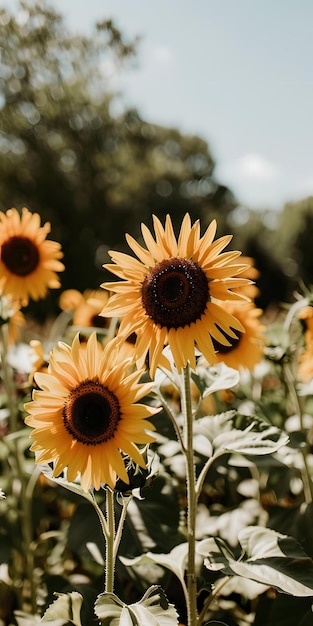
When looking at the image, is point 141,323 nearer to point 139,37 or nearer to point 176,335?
point 176,335

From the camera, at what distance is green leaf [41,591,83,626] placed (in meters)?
1.24

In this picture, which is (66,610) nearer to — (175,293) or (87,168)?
(175,293)

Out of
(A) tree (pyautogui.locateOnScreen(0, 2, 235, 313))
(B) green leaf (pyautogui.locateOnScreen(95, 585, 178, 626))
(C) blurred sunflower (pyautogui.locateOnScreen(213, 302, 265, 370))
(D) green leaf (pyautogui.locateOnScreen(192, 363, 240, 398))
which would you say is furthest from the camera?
(A) tree (pyautogui.locateOnScreen(0, 2, 235, 313))

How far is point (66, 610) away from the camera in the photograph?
127 cm

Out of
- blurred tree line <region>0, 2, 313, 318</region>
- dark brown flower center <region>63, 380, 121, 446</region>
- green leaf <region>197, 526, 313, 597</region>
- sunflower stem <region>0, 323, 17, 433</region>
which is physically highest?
blurred tree line <region>0, 2, 313, 318</region>

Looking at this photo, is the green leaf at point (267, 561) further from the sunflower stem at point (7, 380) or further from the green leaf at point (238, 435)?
the sunflower stem at point (7, 380)

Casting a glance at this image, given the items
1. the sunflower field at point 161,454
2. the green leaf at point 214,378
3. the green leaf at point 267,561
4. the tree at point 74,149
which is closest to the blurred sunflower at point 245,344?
the sunflower field at point 161,454

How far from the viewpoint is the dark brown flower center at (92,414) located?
4.03ft

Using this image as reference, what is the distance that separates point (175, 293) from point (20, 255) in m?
1.13

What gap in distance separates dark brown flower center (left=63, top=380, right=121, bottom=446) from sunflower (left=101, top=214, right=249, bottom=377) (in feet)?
0.33

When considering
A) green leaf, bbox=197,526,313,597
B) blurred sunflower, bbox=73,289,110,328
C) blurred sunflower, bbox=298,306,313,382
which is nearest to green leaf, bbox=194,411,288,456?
green leaf, bbox=197,526,313,597

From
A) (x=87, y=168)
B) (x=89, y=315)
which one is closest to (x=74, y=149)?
(x=87, y=168)

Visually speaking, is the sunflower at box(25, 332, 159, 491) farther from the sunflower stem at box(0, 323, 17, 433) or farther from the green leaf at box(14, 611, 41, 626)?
the sunflower stem at box(0, 323, 17, 433)

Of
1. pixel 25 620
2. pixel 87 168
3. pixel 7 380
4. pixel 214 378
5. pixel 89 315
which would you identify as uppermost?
pixel 87 168
